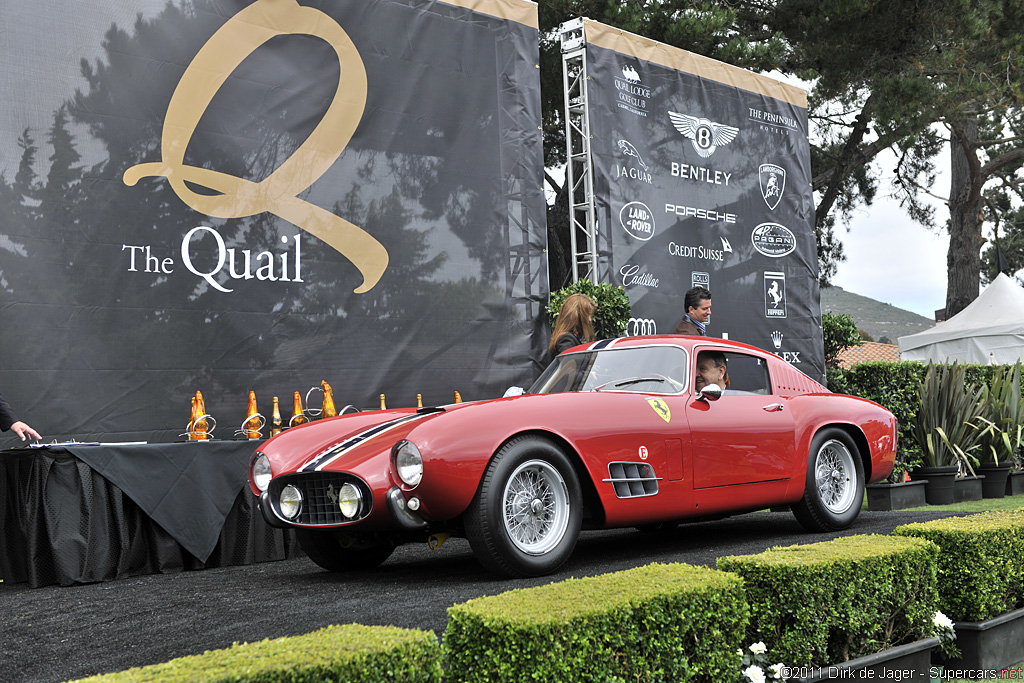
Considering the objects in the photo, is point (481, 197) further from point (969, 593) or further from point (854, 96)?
point (854, 96)

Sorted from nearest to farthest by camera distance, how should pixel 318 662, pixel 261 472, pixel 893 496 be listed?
1. pixel 318 662
2. pixel 261 472
3. pixel 893 496

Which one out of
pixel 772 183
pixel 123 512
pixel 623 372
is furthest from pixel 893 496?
pixel 123 512

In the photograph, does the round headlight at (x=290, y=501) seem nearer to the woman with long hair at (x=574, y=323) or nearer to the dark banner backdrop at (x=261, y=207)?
the dark banner backdrop at (x=261, y=207)

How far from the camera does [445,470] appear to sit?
3785 millimetres

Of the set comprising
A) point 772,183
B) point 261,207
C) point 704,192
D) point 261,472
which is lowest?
point 261,472

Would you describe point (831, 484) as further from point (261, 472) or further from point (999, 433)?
point (999, 433)

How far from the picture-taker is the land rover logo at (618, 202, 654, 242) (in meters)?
9.52

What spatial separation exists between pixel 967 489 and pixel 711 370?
420 centimetres

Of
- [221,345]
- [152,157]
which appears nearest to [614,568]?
[221,345]

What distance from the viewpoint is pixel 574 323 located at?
6641mm

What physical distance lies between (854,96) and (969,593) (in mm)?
14478

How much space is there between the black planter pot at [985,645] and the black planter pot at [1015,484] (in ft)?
19.1

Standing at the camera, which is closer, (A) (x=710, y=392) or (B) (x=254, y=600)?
(B) (x=254, y=600)

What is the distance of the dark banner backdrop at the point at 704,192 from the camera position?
9.53 m
